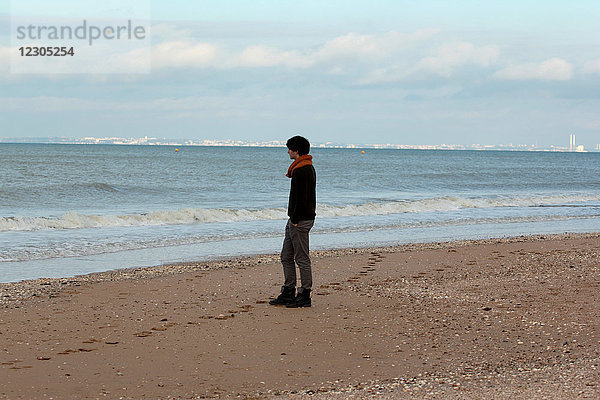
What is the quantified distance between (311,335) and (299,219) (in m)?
1.43

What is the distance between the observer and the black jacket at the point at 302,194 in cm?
696

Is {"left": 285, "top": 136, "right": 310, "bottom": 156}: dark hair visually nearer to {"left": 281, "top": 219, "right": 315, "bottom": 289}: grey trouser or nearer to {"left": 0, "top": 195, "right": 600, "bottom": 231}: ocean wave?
{"left": 281, "top": 219, "right": 315, "bottom": 289}: grey trouser

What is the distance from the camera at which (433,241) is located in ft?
49.8

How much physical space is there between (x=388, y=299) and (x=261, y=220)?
12.7m

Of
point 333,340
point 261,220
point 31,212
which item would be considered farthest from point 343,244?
point 31,212

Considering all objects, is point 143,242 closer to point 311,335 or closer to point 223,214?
point 223,214

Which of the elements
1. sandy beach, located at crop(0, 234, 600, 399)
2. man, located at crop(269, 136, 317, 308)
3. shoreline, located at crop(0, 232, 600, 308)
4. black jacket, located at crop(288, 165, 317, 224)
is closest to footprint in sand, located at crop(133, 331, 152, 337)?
sandy beach, located at crop(0, 234, 600, 399)

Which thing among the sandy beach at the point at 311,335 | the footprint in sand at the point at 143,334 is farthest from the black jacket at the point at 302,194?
the footprint in sand at the point at 143,334

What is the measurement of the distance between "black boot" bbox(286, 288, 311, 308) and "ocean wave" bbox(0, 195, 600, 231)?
11.4 meters

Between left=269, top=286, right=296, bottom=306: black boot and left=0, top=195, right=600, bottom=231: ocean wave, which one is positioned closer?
left=269, top=286, right=296, bottom=306: black boot

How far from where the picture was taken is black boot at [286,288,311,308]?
727cm

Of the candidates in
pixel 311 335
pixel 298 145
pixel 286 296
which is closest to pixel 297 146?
pixel 298 145

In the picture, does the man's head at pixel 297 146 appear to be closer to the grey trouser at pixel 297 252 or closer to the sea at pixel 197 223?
the grey trouser at pixel 297 252

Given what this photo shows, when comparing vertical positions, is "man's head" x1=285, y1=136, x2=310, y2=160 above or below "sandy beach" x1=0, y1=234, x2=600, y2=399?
above
